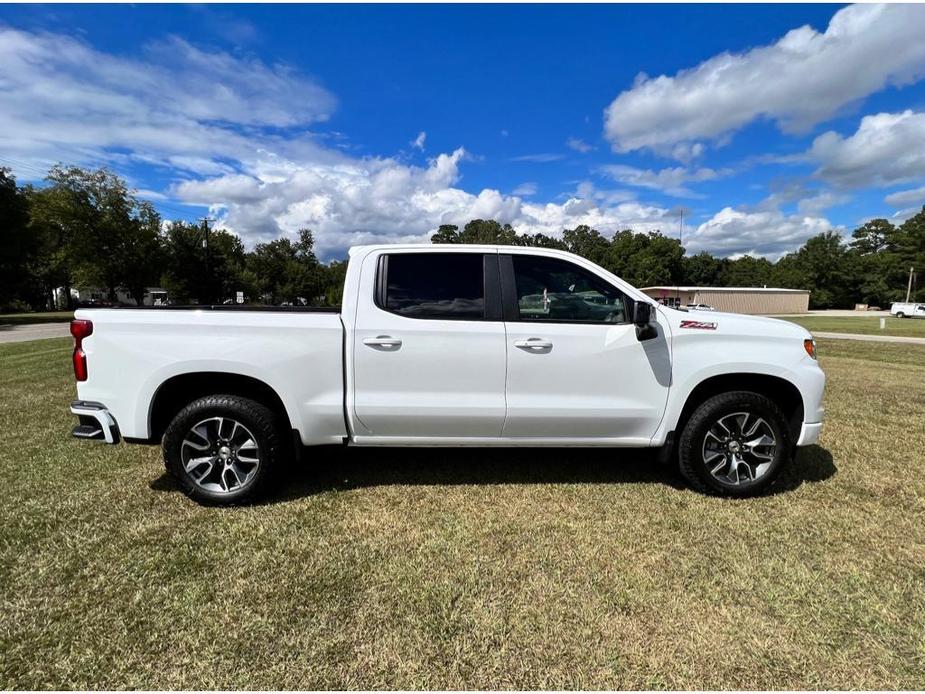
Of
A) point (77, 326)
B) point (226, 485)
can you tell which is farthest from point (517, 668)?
point (77, 326)

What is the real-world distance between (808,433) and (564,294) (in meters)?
2.11

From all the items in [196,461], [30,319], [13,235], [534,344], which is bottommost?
Answer: [30,319]

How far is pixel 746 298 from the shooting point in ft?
202

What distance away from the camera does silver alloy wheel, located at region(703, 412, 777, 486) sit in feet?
11.8

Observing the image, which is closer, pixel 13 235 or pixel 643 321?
pixel 643 321

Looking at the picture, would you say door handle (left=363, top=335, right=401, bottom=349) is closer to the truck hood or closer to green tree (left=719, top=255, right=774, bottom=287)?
the truck hood

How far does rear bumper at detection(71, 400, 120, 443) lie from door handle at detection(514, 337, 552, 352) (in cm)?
288

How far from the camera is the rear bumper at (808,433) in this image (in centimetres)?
360

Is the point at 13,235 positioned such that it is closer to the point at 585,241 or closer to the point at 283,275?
the point at 283,275

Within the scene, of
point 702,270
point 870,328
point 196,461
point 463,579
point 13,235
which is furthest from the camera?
point 702,270

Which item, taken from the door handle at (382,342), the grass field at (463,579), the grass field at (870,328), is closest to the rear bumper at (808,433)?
the grass field at (463,579)

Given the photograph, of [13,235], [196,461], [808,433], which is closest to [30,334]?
[13,235]

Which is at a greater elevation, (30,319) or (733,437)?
(733,437)

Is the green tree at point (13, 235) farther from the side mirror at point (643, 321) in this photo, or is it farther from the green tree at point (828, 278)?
the green tree at point (828, 278)
